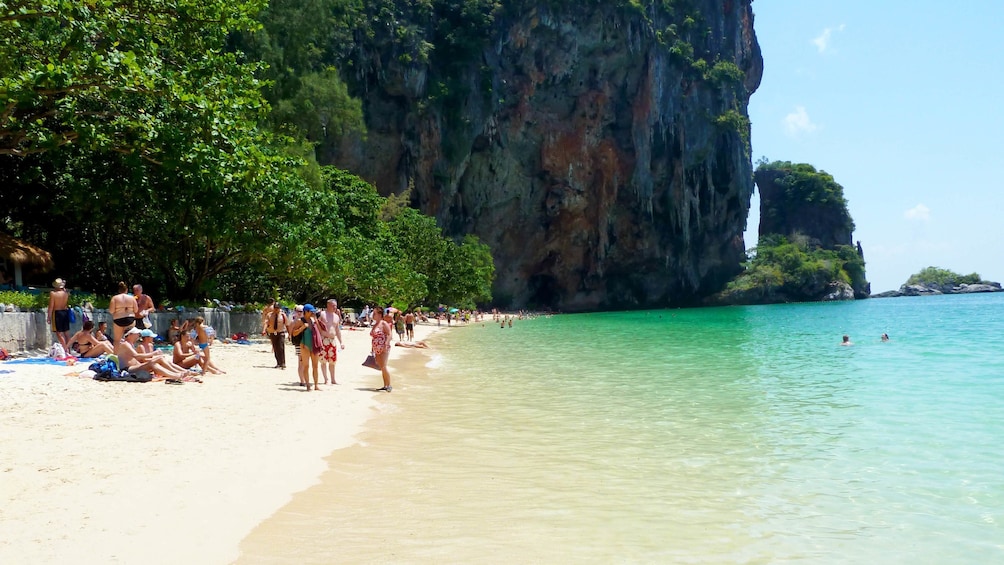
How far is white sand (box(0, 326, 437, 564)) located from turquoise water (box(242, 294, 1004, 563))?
2.08 feet

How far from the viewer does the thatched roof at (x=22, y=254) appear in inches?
637

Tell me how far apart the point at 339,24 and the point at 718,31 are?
48.2 meters

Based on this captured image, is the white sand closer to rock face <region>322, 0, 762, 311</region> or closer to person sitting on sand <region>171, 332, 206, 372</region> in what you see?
person sitting on sand <region>171, 332, 206, 372</region>

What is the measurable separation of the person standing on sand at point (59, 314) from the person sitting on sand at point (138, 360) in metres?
1.98

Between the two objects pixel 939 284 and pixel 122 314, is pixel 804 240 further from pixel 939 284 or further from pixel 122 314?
pixel 122 314

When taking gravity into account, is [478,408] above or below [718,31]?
below

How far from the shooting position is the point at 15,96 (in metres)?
10.3

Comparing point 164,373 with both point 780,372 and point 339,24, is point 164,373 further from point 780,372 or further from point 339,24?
A: point 339,24

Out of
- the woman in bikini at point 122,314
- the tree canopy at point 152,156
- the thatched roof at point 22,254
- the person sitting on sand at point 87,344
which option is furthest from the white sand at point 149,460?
the thatched roof at point 22,254

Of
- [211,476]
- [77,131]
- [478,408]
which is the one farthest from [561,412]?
[77,131]

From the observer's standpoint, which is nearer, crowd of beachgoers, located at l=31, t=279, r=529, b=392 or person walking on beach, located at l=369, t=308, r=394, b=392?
crowd of beachgoers, located at l=31, t=279, r=529, b=392

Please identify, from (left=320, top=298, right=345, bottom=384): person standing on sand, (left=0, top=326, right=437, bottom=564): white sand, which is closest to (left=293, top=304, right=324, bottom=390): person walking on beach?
(left=320, top=298, right=345, bottom=384): person standing on sand

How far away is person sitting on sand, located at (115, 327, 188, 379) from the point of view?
1030 centimetres

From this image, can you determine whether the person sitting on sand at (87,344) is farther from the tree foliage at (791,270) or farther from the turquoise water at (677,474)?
the tree foliage at (791,270)
